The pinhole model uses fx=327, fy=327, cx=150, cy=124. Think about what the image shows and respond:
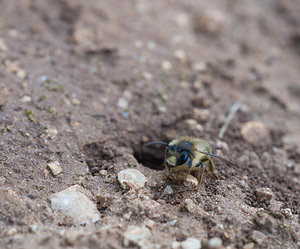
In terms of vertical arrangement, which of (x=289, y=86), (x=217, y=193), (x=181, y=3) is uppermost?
(x=181, y=3)

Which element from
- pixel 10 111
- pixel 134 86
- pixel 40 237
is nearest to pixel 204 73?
pixel 134 86

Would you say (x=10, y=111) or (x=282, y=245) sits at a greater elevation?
(x=282, y=245)

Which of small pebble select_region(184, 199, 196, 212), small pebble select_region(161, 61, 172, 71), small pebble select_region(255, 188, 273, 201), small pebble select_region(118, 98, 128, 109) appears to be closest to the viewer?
small pebble select_region(184, 199, 196, 212)

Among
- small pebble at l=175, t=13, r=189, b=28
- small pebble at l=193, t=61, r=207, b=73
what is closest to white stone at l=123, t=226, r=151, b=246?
small pebble at l=193, t=61, r=207, b=73

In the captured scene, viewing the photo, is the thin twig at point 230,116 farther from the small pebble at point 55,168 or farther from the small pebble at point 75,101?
the small pebble at point 55,168

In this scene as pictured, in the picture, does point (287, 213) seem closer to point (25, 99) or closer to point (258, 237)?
point (258, 237)

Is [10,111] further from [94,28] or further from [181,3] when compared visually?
[181,3]

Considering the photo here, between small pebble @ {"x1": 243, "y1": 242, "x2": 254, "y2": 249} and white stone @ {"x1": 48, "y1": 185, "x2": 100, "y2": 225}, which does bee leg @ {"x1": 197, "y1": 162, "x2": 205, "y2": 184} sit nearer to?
small pebble @ {"x1": 243, "y1": 242, "x2": 254, "y2": 249}
